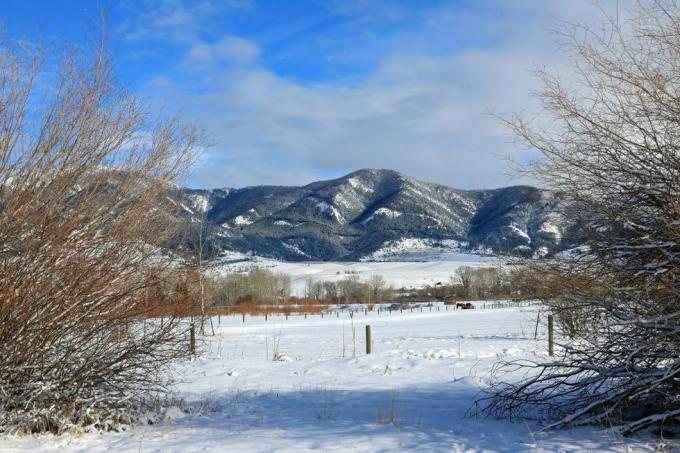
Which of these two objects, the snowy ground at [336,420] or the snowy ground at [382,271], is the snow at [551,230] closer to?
the snowy ground at [336,420]

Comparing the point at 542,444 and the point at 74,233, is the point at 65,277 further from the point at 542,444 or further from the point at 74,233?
the point at 542,444

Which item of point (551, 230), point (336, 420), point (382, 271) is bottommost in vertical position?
point (336, 420)

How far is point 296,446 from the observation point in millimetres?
6148

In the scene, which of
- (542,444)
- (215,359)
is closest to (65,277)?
(542,444)

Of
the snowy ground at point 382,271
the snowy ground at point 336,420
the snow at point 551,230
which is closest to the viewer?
the snowy ground at point 336,420

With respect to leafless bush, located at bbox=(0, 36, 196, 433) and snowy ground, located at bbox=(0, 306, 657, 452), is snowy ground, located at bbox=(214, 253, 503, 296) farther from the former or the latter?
leafless bush, located at bbox=(0, 36, 196, 433)

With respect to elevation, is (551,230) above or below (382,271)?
below

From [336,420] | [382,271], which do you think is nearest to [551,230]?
[336,420]

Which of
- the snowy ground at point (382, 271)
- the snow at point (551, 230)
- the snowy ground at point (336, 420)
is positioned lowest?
the snowy ground at point (336, 420)

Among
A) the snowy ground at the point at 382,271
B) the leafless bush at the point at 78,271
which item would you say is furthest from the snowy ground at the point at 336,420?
the snowy ground at the point at 382,271

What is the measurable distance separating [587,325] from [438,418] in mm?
2108

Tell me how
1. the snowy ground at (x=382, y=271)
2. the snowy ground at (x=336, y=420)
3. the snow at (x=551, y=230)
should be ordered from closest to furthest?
the snowy ground at (x=336, y=420), the snow at (x=551, y=230), the snowy ground at (x=382, y=271)

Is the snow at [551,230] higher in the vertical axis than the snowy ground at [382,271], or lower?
lower

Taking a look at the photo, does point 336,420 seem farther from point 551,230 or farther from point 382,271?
point 382,271
